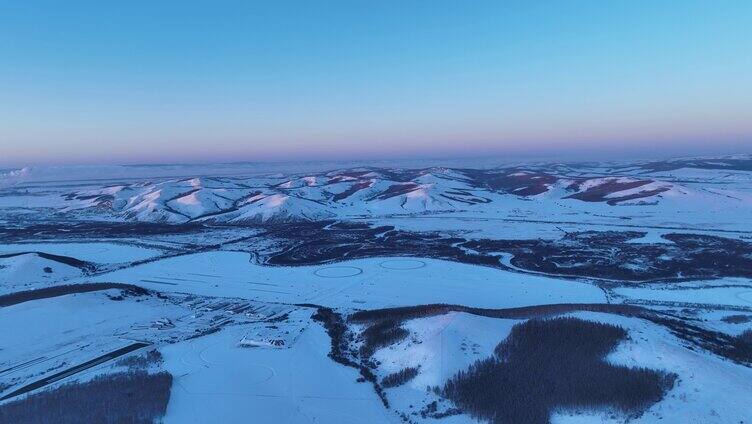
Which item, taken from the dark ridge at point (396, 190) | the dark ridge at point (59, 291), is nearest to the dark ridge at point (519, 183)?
the dark ridge at point (396, 190)

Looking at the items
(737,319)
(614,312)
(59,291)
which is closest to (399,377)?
(614,312)

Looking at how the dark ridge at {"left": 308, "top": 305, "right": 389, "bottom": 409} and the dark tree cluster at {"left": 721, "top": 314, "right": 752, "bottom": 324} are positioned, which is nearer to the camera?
the dark ridge at {"left": 308, "top": 305, "right": 389, "bottom": 409}

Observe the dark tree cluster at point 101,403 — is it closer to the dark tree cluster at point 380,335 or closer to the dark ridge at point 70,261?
the dark tree cluster at point 380,335

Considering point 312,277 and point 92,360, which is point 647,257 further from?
point 92,360

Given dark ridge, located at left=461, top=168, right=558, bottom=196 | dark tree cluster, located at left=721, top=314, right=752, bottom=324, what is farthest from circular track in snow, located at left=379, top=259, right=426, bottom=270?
dark ridge, located at left=461, top=168, right=558, bottom=196

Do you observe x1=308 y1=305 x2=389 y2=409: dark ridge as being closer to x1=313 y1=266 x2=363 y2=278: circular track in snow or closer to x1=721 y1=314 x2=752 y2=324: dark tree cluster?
x1=313 y1=266 x2=363 y2=278: circular track in snow
